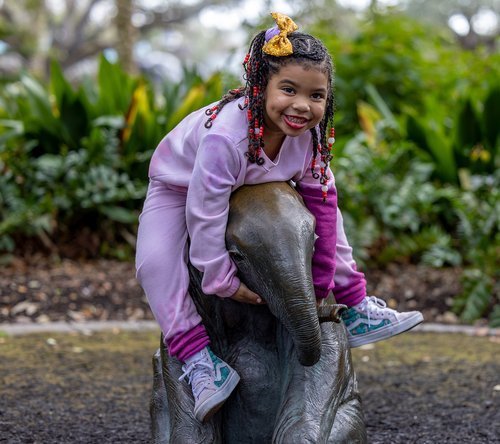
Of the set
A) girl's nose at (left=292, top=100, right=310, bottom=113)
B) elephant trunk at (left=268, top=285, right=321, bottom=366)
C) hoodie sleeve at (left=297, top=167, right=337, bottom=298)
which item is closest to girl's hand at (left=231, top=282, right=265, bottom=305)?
elephant trunk at (left=268, top=285, right=321, bottom=366)

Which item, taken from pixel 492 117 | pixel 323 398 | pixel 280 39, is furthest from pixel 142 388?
pixel 492 117

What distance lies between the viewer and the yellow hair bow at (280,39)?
2619 millimetres

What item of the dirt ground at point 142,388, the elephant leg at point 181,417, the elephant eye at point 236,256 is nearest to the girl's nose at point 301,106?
the elephant eye at point 236,256

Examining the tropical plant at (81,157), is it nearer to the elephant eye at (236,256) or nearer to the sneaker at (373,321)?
the sneaker at (373,321)

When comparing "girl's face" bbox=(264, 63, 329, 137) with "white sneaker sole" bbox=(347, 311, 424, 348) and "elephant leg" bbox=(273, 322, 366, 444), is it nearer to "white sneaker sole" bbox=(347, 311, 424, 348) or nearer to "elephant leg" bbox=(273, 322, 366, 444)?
"elephant leg" bbox=(273, 322, 366, 444)

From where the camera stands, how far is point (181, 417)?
108 inches

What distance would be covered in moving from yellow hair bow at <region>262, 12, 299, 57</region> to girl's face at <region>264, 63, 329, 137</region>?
50 mm

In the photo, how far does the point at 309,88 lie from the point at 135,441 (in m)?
1.82

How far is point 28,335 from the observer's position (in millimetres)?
6059

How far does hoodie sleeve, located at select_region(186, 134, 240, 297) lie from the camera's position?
104 inches

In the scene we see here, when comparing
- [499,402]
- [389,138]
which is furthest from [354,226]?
[499,402]

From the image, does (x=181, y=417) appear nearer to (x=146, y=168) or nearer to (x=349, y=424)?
(x=349, y=424)

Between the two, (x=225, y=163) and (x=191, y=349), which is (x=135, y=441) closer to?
(x=191, y=349)

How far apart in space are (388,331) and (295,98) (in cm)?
96
